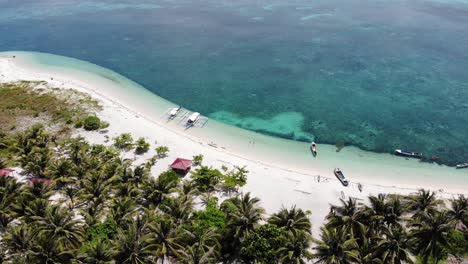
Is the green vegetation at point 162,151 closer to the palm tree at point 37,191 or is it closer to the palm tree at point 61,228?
the palm tree at point 37,191

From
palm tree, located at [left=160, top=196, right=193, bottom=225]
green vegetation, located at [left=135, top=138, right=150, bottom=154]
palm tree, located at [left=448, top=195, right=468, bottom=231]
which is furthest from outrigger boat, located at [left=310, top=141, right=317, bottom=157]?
green vegetation, located at [left=135, top=138, right=150, bottom=154]

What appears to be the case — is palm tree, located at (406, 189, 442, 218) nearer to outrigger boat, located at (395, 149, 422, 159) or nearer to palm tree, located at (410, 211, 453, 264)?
palm tree, located at (410, 211, 453, 264)

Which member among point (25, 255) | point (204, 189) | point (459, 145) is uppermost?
point (25, 255)

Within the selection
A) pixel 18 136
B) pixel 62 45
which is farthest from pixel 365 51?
pixel 62 45

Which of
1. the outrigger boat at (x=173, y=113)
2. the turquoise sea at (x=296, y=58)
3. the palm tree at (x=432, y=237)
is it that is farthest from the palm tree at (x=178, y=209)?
the outrigger boat at (x=173, y=113)

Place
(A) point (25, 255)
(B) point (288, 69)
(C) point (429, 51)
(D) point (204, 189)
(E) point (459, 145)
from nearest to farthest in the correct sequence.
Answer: (A) point (25, 255)
(D) point (204, 189)
(E) point (459, 145)
(B) point (288, 69)
(C) point (429, 51)

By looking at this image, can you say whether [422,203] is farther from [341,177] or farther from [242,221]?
[242,221]

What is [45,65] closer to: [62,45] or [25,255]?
[62,45]
